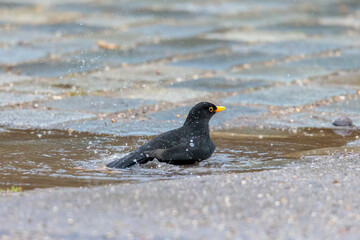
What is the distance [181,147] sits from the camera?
580 cm

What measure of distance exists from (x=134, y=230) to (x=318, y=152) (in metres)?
2.69

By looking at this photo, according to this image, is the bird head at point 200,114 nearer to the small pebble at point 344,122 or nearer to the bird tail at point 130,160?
the bird tail at point 130,160

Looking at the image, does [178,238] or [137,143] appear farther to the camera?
[137,143]

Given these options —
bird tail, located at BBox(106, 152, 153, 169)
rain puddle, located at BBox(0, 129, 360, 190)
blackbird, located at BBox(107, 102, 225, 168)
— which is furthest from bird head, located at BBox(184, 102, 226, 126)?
bird tail, located at BBox(106, 152, 153, 169)

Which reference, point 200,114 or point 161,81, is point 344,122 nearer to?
point 200,114

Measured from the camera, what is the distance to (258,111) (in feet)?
26.0

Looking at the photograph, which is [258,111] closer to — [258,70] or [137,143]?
[137,143]

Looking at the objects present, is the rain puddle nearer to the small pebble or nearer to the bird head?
the small pebble

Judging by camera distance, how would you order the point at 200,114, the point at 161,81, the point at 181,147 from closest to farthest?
the point at 181,147, the point at 200,114, the point at 161,81

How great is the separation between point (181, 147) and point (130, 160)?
1.38 ft

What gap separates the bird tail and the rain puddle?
0.05 m

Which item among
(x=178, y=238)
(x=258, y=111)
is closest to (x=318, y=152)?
(x=258, y=111)

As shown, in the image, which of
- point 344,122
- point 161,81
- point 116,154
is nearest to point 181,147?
point 116,154

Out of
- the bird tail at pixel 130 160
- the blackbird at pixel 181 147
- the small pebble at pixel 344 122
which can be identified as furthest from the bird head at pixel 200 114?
the small pebble at pixel 344 122
